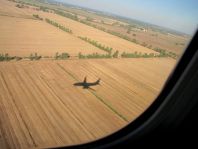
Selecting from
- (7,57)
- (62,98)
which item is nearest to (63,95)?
(62,98)

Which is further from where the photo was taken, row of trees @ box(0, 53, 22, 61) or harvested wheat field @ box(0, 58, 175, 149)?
row of trees @ box(0, 53, 22, 61)

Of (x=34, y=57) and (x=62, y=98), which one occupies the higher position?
(x=62, y=98)

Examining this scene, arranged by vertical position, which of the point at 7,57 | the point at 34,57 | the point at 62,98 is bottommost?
the point at 34,57

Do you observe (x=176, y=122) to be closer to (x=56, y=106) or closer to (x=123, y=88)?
(x=56, y=106)

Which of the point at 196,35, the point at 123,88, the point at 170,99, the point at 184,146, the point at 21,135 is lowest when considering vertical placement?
the point at 123,88

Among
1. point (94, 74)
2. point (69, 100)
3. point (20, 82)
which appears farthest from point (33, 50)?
point (69, 100)

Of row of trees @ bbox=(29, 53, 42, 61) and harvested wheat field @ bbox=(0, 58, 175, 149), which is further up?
harvested wheat field @ bbox=(0, 58, 175, 149)

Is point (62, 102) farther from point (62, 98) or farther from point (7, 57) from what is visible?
point (7, 57)

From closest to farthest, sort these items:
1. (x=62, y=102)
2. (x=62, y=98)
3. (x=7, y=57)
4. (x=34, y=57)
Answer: (x=62, y=102) → (x=62, y=98) → (x=7, y=57) → (x=34, y=57)

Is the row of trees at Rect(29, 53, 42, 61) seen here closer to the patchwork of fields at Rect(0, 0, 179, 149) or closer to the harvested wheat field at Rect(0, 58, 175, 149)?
the patchwork of fields at Rect(0, 0, 179, 149)
